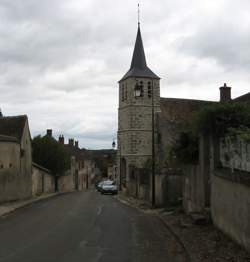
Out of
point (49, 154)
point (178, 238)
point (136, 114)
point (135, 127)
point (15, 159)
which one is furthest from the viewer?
point (136, 114)

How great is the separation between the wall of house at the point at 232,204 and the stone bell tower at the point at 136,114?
38.4 meters

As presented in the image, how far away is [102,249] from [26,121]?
28470 mm

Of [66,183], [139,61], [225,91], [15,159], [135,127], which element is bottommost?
[66,183]

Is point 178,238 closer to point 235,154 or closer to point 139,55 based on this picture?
point 235,154

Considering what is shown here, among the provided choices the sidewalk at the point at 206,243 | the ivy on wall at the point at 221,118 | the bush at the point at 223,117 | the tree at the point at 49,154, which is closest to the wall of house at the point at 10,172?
the tree at the point at 49,154

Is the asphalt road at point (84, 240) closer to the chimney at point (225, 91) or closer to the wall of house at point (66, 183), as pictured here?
the chimney at point (225, 91)

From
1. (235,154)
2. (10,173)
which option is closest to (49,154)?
(10,173)

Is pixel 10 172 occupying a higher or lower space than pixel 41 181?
higher

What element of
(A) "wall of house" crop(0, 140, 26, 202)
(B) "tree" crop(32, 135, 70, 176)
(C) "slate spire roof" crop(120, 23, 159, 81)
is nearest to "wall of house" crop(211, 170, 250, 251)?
(A) "wall of house" crop(0, 140, 26, 202)

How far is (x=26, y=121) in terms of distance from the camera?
39.4 metres

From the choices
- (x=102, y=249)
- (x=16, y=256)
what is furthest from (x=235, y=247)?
(x=16, y=256)

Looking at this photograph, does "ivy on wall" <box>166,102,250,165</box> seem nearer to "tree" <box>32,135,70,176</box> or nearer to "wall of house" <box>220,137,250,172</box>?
"wall of house" <box>220,137,250,172</box>

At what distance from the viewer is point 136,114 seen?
55.8m

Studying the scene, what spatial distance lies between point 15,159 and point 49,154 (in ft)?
63.6
